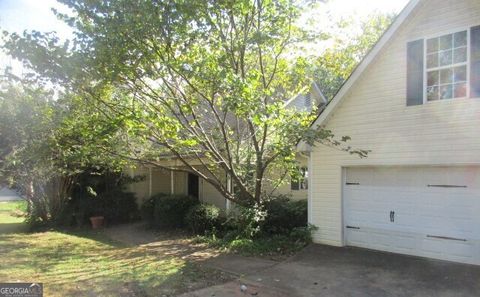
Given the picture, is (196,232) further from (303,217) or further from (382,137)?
(382,137)

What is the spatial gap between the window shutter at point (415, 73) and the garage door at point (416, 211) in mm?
1625

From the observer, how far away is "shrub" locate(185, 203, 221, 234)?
14.4 meters

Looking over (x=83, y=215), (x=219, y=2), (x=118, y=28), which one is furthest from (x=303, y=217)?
(x=83, y=215)

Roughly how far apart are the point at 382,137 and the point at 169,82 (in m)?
5.40

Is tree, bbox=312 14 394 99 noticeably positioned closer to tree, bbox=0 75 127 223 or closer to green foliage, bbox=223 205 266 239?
green foliage, bbox=223 205 266 239

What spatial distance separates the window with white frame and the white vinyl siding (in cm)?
18

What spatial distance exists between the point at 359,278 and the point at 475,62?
5.03 m

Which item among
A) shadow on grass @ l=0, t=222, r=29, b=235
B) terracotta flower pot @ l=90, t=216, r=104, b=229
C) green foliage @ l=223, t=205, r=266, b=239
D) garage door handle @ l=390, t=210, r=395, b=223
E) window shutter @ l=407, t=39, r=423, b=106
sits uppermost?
window shutter @ l=407, t=39, r=423, b=106

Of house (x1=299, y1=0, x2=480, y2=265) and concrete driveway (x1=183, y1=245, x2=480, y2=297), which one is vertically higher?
house (x1=299, y1=0, x2=480, y2=265)

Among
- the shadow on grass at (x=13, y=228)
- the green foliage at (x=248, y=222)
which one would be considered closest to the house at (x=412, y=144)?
the green foliage at (x=248, y=222)

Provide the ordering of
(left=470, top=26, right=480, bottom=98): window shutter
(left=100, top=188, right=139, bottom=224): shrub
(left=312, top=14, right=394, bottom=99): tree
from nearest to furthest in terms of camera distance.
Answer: (left=470, top=26, right=480, bottom=98): window shutter
(left=100, top=188, right=139, bottom=224): shrub
(left=312, top=14, right=394, bottom=99): tree

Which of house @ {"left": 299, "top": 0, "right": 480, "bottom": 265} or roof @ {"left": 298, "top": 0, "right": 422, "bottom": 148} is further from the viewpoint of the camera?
roof @ {"left": 298, "top": 0, "right": 422, "bottom": 148}

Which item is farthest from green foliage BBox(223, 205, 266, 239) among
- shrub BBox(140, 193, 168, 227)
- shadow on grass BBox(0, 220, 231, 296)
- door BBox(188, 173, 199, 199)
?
door BBox(188, 173, 199, 199)

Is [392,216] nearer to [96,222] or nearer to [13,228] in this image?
[96,222]
